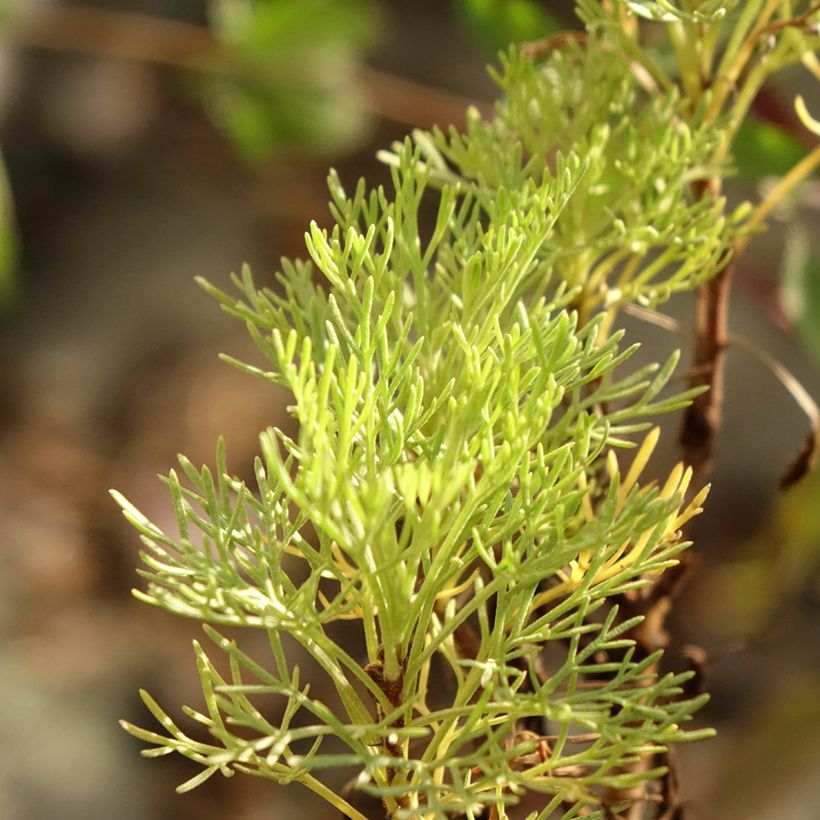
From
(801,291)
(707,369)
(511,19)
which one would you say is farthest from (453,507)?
(801,291)

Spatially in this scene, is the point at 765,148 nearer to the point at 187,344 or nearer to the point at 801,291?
the point at 801,291

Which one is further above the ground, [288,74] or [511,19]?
[288,74]

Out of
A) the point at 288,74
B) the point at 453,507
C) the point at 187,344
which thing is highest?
the point at 288,74

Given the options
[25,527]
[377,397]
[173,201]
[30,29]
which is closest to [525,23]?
[377,397]

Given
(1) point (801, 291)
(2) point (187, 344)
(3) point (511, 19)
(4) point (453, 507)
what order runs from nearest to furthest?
1. (4) point (453, 507)
2. (3) point (511, 19)
3. (1) point (801, 291)
4. (2) point (187, 344)

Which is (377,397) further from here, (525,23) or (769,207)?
(525,23)

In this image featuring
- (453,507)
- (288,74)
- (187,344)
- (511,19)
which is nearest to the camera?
(453,507)

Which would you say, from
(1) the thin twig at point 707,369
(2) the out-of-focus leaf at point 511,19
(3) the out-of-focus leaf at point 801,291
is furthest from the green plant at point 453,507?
(3) the out-of-focus leaf at point 801,291
